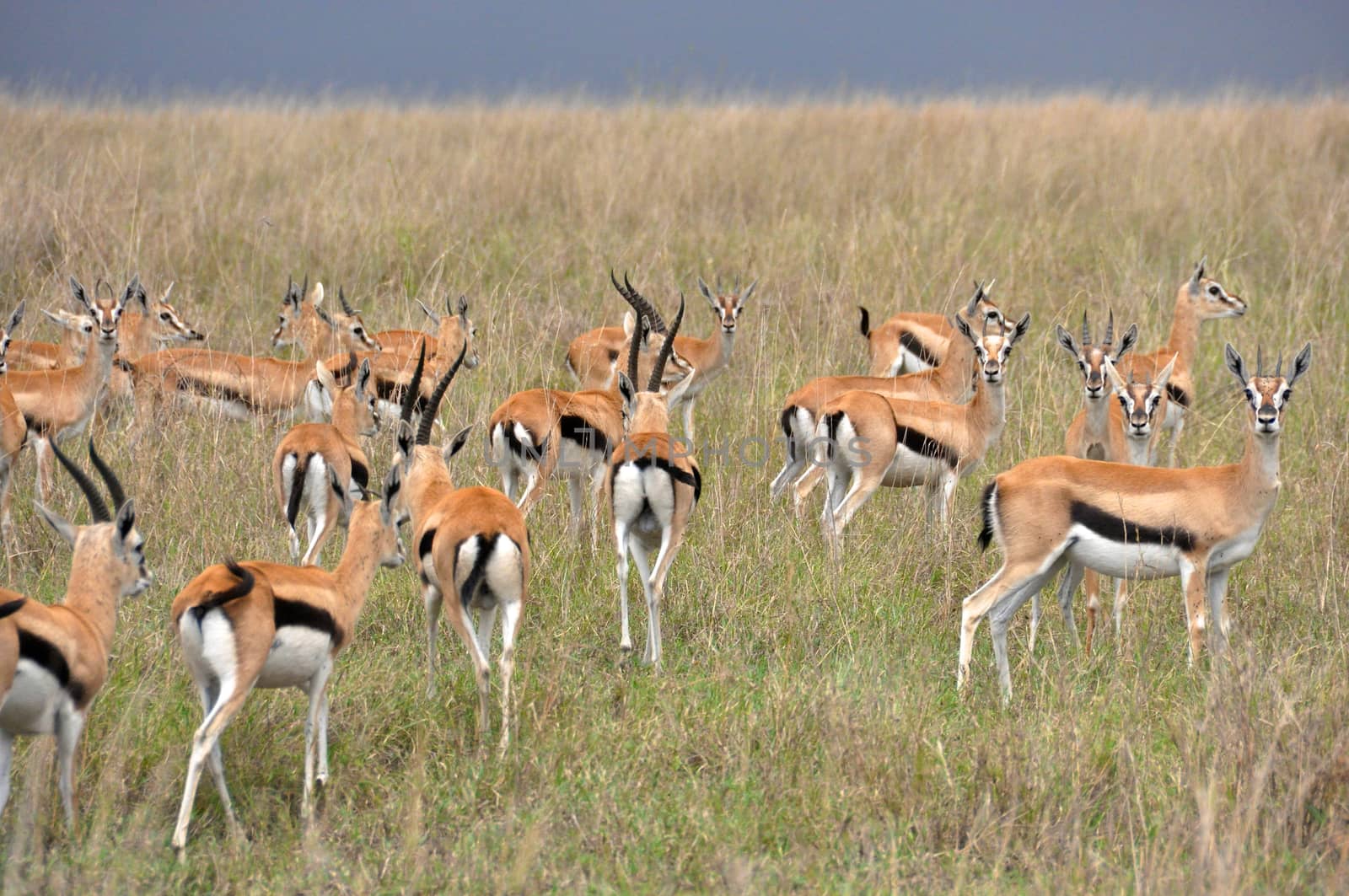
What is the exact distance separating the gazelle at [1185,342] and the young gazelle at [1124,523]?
253 centimetres

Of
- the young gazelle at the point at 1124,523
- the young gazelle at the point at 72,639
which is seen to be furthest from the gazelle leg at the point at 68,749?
the young gazelle at the point at 1124,523

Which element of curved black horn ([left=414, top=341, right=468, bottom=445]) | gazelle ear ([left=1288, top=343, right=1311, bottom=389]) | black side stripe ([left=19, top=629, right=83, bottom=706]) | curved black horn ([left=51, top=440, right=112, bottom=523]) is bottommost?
black side stripe ([left=19, top=629, right=83, bottom=706])

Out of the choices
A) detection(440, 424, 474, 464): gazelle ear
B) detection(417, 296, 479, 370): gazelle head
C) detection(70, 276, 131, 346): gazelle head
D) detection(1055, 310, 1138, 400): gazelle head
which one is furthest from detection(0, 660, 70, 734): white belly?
detection(417, 296, 479, 370): gazelle head

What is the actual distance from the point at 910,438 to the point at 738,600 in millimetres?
1579

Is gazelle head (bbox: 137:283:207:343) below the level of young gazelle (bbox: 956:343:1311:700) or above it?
above

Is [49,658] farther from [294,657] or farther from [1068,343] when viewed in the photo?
[1068,343]

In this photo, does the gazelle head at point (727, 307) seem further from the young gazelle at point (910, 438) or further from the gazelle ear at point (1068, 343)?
the gazelle ear at point (1068, 343)

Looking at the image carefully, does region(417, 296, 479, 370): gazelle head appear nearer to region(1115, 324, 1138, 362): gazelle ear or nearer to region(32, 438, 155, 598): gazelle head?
region(1115, 324, 1138, 362): gazelle ear

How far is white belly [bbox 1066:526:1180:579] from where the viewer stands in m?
4.95

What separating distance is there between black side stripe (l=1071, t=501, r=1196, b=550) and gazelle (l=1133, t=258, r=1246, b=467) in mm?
2677

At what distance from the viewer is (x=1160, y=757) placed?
166 inches

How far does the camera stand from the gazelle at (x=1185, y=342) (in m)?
7.86

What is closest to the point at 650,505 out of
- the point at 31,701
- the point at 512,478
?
the point at 512,478

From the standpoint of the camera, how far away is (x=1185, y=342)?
848 centimetres
